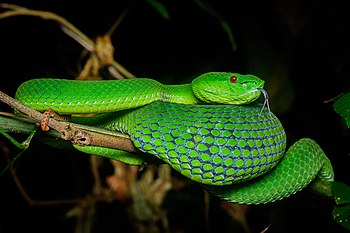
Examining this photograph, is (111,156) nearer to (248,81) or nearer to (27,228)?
(248,81)

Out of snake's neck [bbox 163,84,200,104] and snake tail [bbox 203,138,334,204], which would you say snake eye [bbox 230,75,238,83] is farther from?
snake tail [bbox 203,138,334,204]

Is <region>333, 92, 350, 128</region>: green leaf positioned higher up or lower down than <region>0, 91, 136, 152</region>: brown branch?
lower down

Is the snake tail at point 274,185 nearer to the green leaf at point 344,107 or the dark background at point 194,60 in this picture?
the green leaf at point 344,107

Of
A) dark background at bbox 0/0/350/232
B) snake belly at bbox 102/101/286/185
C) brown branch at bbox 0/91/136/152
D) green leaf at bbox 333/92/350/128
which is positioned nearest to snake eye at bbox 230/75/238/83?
snake belly at bbox 102/101/286/185

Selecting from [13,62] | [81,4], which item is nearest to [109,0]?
[81,4]

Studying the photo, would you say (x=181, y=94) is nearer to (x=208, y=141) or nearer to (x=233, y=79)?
(x=233, y=79)
